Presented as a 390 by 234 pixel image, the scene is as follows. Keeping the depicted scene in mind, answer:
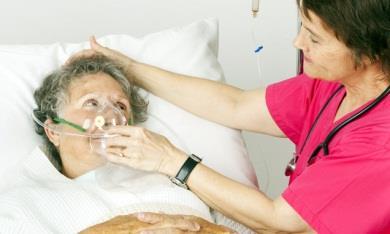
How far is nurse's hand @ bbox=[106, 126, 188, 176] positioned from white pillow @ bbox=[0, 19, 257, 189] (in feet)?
1.05

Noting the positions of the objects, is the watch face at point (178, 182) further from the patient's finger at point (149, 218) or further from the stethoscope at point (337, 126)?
the stethoscope at point (337, 126)

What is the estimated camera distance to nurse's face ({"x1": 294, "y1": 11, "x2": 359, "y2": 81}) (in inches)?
67.1

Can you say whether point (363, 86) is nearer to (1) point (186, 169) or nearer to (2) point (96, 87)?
(1) point (186, 169)

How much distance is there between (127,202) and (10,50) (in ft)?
2.54

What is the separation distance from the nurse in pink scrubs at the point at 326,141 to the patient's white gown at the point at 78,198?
88mm

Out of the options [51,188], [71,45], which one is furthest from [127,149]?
[71,45]

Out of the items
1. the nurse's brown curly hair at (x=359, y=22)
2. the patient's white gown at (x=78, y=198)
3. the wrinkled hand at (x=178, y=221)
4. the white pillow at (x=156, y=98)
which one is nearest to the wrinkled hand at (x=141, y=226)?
the wrinkled hand at (x=178, y=221)

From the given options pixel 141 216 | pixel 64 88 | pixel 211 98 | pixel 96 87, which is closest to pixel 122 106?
pixel 96 87

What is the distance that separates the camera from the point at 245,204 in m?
1.86

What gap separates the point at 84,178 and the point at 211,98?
1.72ft

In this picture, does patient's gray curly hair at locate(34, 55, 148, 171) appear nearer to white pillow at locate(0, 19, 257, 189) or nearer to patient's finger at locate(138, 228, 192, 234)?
white pillow at locate(0, 19, 257, 189)

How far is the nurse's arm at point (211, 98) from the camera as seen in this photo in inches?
86.9

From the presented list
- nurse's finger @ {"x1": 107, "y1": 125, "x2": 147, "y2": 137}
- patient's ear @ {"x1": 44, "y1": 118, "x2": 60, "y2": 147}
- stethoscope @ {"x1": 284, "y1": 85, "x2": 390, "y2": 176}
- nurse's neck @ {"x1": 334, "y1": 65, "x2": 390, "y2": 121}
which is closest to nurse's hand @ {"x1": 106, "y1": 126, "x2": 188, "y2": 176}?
nurse's finger @ {"x1": 107, "y1": 125, "x2": 147, "y2": 137}

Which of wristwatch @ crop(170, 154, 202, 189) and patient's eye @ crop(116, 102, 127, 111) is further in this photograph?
patient's eye @ crop(116, 102, 127, 111)
